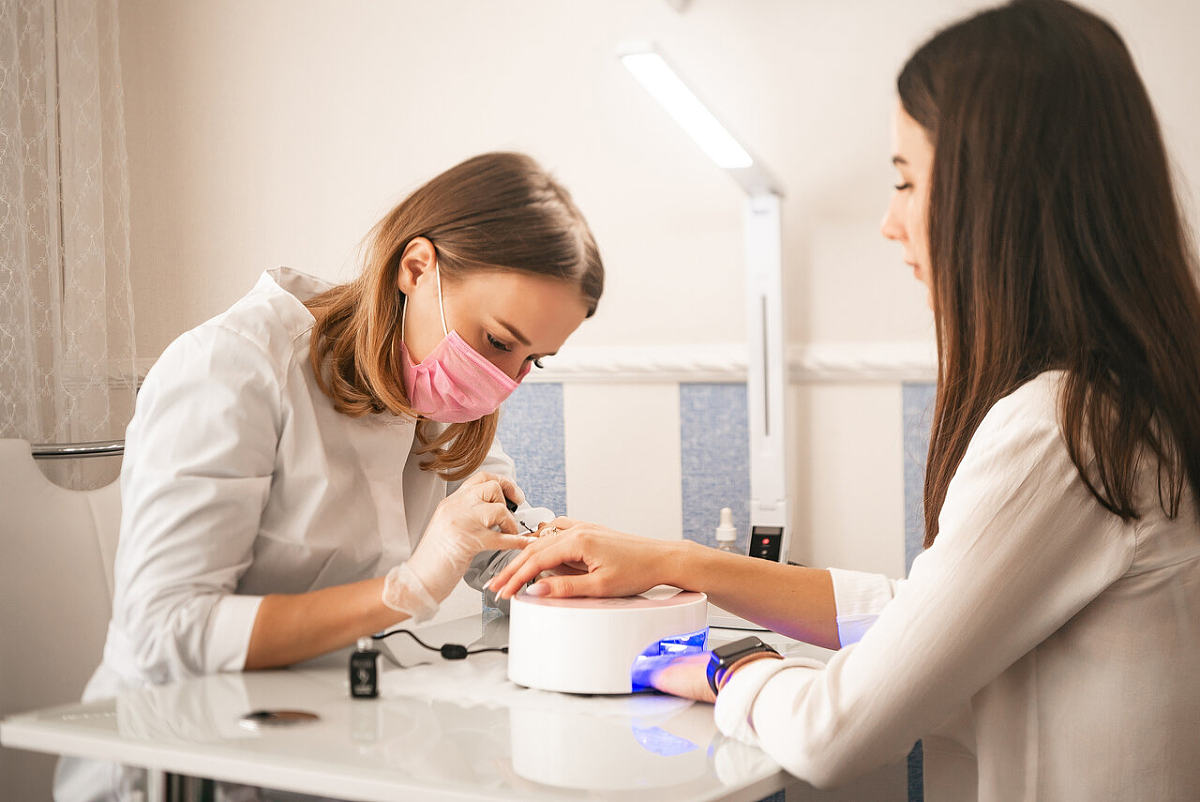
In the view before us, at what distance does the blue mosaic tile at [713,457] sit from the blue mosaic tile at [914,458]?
0.31m

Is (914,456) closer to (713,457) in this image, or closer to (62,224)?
(713,457)

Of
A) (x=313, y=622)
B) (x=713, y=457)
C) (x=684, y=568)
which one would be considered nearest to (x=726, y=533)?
(x=713, y=457)

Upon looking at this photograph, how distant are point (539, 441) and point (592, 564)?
1237mm

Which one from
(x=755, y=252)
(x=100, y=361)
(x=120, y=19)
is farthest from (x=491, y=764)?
(x=120, y=19)

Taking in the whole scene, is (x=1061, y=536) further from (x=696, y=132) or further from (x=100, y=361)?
(x=100, y=361)

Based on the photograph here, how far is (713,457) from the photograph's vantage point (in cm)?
224

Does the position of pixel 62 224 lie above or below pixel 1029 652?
above

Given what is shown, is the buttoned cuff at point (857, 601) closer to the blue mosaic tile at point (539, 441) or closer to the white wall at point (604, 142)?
the white wall at point (604, 142)

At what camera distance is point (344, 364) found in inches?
49.9

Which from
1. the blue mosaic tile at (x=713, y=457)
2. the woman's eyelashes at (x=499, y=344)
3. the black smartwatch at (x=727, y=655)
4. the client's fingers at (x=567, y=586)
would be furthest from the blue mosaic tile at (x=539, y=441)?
the black smartwatch at (x=727, y=655)

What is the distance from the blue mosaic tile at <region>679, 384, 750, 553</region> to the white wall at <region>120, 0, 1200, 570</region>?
0.07 metres

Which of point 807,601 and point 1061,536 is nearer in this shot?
point 1061,536

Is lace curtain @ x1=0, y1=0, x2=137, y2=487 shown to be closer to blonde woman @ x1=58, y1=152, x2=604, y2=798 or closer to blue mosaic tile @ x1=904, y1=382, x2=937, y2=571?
blonde woman @ x1=58, y1=152, x2=604, y2=798

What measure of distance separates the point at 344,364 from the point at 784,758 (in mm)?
663
